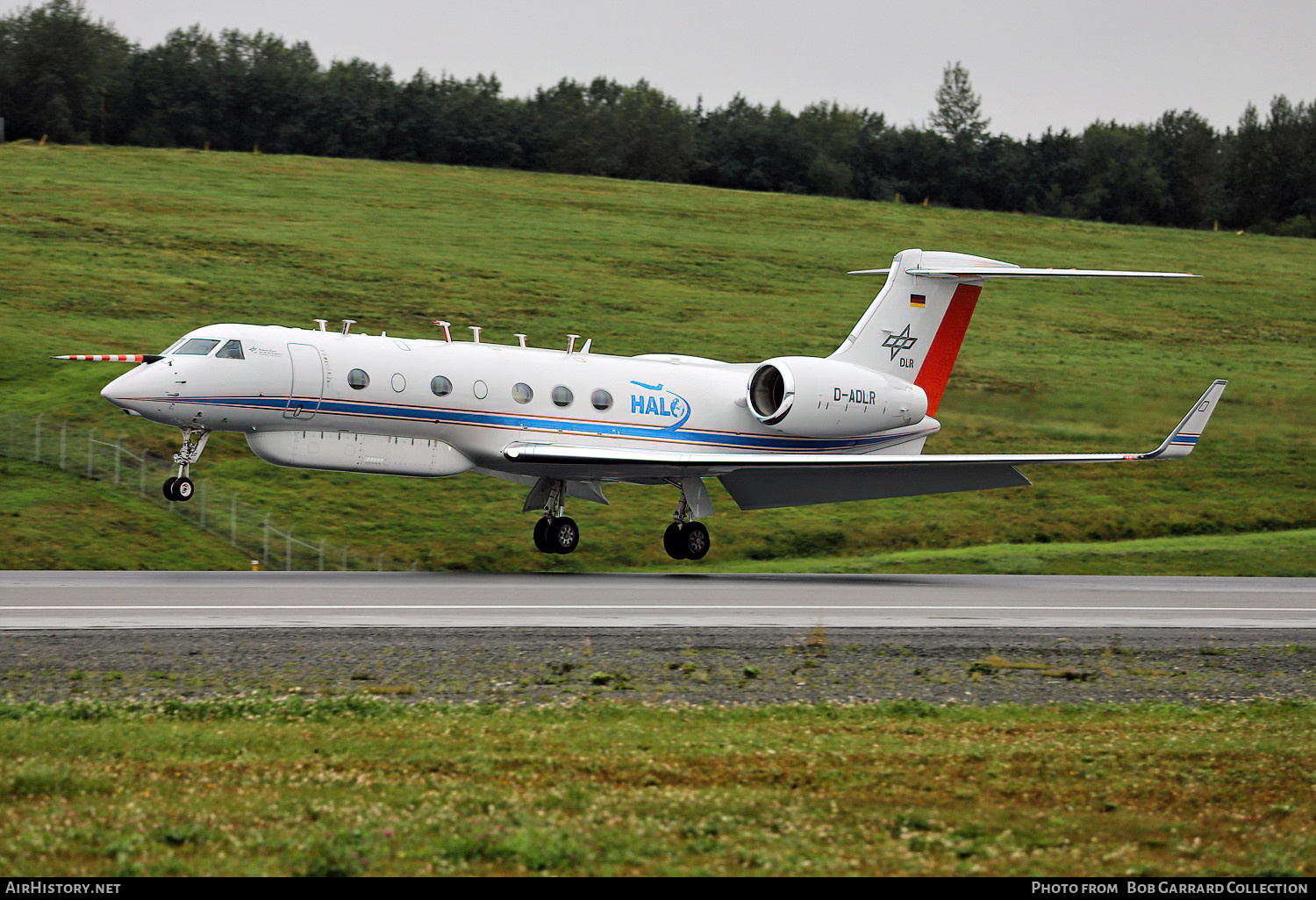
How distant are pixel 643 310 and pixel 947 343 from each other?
21867 millimetres

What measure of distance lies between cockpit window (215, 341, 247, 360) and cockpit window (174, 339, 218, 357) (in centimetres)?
17

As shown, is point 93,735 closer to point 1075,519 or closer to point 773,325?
point 1075,519

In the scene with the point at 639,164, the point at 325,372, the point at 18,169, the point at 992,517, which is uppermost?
the point at 639,164

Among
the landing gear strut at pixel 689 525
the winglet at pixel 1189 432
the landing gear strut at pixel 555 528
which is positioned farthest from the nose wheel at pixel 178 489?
the winglet at pixel 1189 432

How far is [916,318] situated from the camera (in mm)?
29688

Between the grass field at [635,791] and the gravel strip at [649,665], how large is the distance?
879 millimetres

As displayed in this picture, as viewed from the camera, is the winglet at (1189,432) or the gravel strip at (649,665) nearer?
the gravel strip at (649,665)

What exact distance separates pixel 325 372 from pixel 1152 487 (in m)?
26.3

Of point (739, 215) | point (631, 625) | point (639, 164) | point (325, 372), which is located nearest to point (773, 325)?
point (739, 215)

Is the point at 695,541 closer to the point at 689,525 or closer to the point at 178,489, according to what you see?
the point at 689,525

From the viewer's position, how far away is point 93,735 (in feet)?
30.3

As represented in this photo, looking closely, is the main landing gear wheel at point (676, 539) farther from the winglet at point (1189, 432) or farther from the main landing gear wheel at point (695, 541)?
the winglet at point (1189, 432)

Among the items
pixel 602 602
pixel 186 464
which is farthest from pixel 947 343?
pixel 186 464

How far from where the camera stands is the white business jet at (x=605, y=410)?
22031 millimetres
